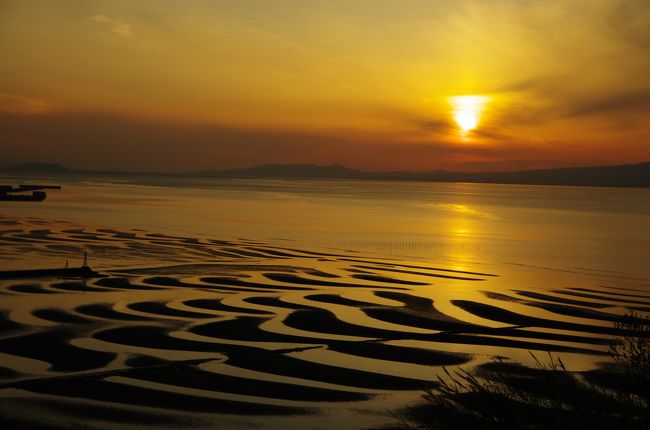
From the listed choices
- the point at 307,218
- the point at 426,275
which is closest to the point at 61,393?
the point at 426,275

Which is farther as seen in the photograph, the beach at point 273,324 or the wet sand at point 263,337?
the beach at point 273,324

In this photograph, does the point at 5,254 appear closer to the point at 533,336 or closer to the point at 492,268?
the point at 492,268

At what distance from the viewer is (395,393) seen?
1097cm

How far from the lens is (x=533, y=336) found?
1533 centimetres

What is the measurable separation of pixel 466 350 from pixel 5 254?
19.5m

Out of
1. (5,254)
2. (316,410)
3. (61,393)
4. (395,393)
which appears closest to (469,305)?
(395,393)

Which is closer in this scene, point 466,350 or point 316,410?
point 316,410

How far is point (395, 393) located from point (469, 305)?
8.53 metres

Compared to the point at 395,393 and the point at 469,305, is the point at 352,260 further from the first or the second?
the point at 395,393

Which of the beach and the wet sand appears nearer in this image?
the wet sand

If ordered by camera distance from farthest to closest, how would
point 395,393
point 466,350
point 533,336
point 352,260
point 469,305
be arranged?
point 352,260
point 469,305
point 533,336
point 466,350
point 395,393

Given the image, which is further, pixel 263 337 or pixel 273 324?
pixel 273 324

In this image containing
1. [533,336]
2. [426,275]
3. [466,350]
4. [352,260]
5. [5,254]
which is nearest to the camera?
[466,350]

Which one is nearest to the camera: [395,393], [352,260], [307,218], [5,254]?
[395,393]
